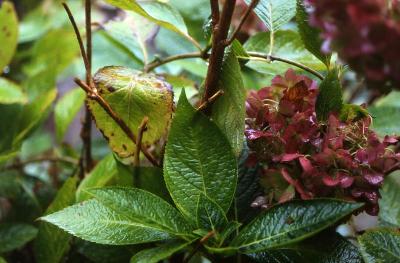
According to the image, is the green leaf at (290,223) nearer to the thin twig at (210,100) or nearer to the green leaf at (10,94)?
the thin twig at (210,100)

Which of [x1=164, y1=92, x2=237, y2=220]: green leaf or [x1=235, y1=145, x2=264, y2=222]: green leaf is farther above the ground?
[x1=164, y1=92, x2=237, y2=220]: green leaf

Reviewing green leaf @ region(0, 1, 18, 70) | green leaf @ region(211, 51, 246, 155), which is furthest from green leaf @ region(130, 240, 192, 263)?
green leaf @ region(0, 1, 18, 70)

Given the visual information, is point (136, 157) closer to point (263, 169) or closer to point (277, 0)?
point (263, 169)

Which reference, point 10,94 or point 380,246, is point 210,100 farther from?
point 10,94

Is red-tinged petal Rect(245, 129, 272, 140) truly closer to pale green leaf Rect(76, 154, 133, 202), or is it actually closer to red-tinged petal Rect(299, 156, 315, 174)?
red-tinged petal Rect(299, 156, 315, 174)

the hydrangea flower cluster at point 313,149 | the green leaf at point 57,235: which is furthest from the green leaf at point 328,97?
the green leaf at point 57,235
